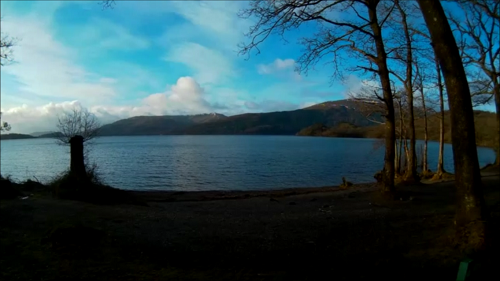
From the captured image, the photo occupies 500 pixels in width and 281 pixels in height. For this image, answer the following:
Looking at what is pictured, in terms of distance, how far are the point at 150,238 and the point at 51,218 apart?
379 cm

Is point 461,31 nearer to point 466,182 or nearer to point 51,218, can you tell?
point 466,182

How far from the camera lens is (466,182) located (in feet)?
20.9

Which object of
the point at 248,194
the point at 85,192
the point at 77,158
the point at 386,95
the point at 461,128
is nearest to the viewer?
the point at 461,128

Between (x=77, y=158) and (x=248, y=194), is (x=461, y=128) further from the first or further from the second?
(x=248, y=194)

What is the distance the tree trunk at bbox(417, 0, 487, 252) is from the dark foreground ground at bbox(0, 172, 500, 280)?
40 centimetres

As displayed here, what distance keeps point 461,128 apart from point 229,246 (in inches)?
196

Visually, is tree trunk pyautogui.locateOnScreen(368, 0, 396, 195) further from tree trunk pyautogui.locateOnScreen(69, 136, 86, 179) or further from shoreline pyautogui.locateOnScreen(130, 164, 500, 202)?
tree trunk pyautogui.locateOnScreen(69, 136, 86, 179)

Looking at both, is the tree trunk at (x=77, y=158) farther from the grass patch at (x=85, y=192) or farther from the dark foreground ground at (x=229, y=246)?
the dark foreground ground at (x=229, y=246)

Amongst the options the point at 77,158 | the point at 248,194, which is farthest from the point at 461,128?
the point at 248,194

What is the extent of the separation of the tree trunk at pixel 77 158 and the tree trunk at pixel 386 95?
41.9 feet

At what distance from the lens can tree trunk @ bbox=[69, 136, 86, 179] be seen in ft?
53.2

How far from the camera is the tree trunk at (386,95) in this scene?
1352 centimetres

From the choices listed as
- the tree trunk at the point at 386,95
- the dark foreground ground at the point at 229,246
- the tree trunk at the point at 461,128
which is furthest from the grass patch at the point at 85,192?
the tree trunk at the point at 461,128

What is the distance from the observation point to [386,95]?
46.1 feet
